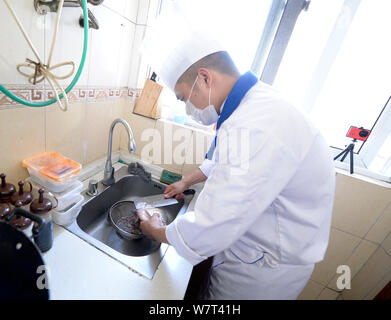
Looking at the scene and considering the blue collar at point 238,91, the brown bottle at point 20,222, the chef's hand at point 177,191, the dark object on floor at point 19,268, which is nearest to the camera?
the dark object on floor at point 19,268

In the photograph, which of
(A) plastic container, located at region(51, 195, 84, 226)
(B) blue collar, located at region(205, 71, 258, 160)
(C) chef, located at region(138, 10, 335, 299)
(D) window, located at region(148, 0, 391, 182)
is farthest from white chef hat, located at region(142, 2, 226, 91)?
(A) plastic container, located at region(51, 195, 84, 226)

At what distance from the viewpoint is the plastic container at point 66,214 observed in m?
0.72

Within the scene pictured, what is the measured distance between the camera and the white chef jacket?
532 mm

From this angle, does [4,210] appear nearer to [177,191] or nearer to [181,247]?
[181,247]

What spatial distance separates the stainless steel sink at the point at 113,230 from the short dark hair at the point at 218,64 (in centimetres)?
69

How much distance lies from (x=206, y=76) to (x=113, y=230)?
2.87ft

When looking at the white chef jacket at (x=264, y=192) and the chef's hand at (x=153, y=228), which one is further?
the chef's hand at (x=153, y=228)

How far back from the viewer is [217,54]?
70 cm

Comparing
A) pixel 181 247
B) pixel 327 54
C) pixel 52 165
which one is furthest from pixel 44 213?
pixel 327 54

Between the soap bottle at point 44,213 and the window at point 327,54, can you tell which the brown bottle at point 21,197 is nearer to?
the soap bottle at point 44,213

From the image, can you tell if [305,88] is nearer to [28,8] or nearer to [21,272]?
[28,8]

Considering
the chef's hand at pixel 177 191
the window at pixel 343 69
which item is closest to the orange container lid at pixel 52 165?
the chef's hand at pixel 177 191

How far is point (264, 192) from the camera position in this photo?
21.3 inches
